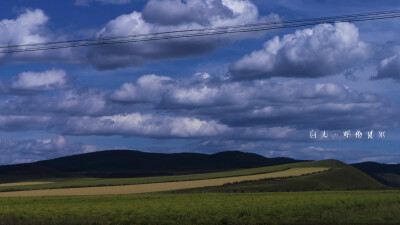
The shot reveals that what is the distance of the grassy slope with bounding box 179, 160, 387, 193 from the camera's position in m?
121

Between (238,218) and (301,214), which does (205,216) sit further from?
(301,214)

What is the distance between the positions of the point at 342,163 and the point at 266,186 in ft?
270

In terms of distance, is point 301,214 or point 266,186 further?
point 266,186

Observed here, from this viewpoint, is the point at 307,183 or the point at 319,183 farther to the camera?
the point at 319,183

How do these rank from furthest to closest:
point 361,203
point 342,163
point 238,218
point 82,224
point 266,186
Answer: point 342,163
point 266,186
point 361,203
point 238,218
point 82,224

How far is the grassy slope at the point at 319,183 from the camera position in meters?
121

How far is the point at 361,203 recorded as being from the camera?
64688 millimetres

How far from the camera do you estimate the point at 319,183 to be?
143625mm

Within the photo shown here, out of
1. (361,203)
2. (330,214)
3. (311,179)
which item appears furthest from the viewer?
(311,179)

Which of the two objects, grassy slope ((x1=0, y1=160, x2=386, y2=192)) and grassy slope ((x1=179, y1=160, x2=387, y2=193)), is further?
grassy slope ((x1=0, y1=160, x2=386, y2=192))

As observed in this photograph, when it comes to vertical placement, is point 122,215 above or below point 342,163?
below

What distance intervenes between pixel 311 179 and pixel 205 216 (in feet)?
335

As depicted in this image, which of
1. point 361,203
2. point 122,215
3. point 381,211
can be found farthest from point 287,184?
point 122,215

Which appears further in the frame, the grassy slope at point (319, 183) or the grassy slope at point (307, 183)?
the grassy slope at point (307, 183)
